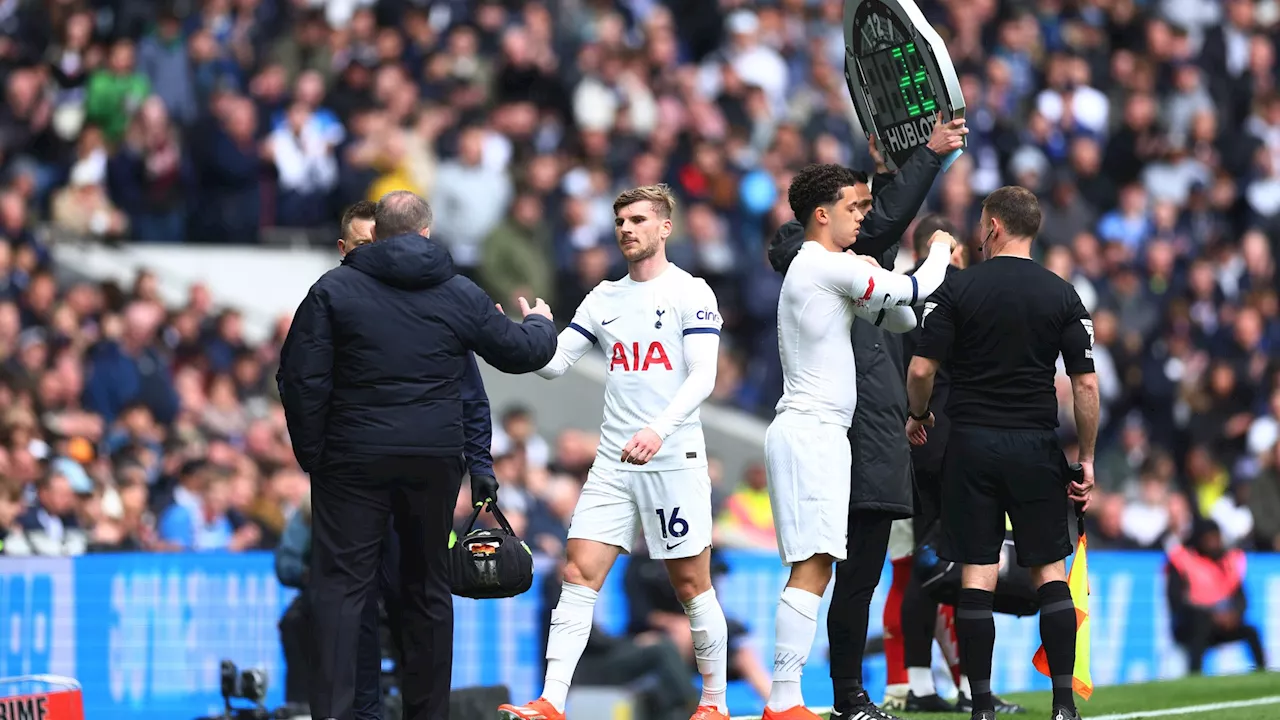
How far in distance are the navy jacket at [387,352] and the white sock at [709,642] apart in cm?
122

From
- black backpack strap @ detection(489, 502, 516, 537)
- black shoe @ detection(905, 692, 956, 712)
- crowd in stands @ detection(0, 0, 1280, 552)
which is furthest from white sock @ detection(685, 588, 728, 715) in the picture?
crowd in stands @ detection(0, 0, 1280, 552)

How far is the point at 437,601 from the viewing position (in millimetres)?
8859

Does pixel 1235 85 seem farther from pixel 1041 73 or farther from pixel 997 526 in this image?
pixel 997 526

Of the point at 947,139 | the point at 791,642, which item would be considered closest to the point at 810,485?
the point at 791,642

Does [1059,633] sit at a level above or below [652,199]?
below

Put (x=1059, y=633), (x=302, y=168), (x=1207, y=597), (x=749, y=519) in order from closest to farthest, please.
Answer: (x=1059, y=633), (x=1207, y=597), (x=749, y=519), (x=302, y=168)

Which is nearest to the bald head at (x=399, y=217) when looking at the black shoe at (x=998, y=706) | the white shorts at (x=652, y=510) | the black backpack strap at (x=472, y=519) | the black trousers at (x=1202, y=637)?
the black backpack strap at (x=472, y=519)

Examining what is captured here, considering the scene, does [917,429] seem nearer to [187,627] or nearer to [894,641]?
[894,641]

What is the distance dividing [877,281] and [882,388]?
0.59 metres

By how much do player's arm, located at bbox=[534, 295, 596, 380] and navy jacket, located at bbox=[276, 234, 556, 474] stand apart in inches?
21.7

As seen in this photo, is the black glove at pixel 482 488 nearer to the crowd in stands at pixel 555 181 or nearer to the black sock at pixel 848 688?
the black sock at pixel 848 688

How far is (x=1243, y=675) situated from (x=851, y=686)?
18.6 ft

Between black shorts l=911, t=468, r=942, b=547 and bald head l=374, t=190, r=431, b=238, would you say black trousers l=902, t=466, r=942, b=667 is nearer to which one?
black shorts l=911, t=468, r=942, b=547

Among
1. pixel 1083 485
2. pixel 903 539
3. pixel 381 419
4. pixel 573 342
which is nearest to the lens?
pixel 381 419
